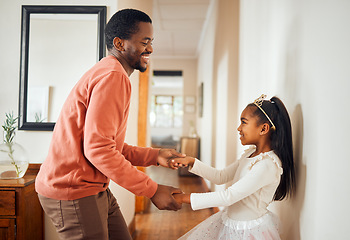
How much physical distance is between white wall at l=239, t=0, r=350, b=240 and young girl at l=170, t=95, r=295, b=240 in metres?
0.08

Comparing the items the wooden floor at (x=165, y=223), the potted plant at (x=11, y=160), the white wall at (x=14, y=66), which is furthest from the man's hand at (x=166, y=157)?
the wooden floor at (x=165, y=223)

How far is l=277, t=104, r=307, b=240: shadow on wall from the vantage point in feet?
4.57

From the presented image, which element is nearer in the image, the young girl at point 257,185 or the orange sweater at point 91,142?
the orange sweater at point 91,142

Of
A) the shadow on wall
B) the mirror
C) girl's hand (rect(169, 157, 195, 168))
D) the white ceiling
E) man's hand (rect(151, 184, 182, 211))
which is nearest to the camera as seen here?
man's hand (rect(151, 184, 182, 211))

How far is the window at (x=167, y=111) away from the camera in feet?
42.7

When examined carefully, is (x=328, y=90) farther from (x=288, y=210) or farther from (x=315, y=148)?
(x=288, y=210)

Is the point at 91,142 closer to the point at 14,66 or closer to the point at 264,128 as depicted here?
the point at 264,128

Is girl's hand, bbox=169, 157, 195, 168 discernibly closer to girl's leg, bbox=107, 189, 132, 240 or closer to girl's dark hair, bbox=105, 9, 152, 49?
girl's leg, bbox=107, 189, 132, 240

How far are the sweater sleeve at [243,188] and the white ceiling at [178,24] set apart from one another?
385 cm

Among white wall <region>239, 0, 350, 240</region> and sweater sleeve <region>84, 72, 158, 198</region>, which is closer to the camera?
white wall <region>239, 0, 350, 240</region>

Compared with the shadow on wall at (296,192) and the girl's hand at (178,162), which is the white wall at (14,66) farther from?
the shadow on wall at (296,192)

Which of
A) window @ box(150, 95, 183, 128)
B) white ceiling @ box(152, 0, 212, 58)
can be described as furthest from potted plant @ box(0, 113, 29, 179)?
window @ box(150, 95, 183, 128)

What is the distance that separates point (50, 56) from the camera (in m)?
2.39

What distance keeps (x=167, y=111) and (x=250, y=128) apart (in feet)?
38.2
